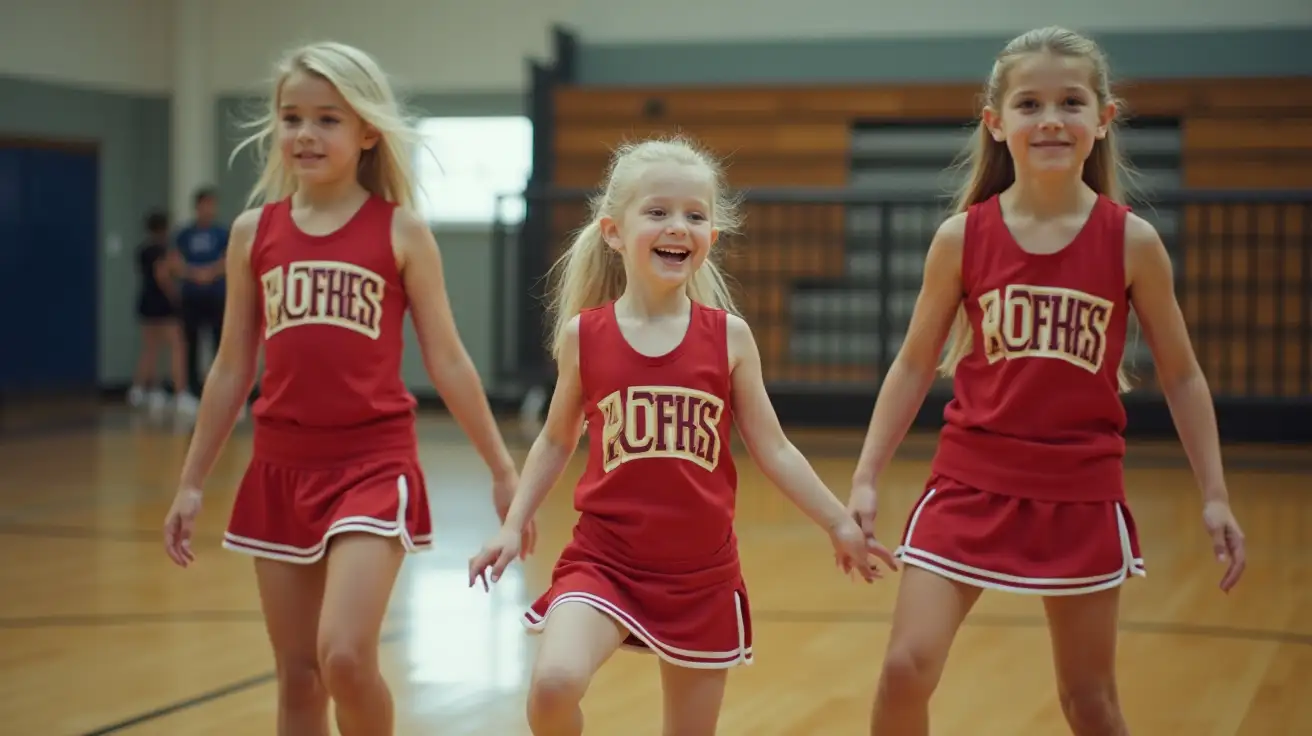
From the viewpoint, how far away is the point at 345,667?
246 cm

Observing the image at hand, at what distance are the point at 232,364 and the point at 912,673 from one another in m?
1.26

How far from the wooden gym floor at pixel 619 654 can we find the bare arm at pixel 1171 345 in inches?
40.5

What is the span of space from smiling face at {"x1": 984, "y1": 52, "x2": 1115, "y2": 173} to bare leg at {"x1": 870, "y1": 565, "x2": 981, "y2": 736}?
2.15ft

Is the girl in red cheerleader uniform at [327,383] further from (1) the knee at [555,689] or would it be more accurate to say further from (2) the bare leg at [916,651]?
(2) the bare leg at [916,651]

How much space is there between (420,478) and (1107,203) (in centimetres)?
119

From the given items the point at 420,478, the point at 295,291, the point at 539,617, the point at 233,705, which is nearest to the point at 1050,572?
the point at 539,617

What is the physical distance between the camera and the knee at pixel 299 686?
2639mm

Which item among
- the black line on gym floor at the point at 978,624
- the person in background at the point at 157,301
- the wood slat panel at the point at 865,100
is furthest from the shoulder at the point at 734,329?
the person in background at the point at 157,301

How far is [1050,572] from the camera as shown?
2.39 metres

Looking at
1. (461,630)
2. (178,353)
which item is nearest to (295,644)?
(461,630)

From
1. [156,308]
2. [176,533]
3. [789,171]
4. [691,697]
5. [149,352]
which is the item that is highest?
[789,171]

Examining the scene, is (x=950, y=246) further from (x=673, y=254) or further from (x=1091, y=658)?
(x=1091, y=658)

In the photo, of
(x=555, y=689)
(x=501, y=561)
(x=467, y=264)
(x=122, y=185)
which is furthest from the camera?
(x=122, y=185)

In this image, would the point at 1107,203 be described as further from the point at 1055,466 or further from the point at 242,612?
the point at 242,612
